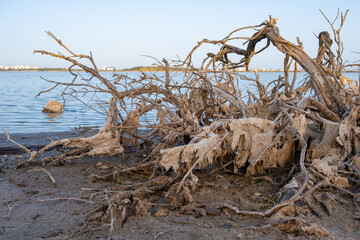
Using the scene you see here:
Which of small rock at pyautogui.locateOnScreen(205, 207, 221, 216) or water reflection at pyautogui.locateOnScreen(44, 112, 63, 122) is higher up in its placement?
small rock at pyautogui.locateOnScreen(205, 207, 221, 216)

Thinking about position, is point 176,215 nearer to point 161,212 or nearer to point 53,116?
point 161,212

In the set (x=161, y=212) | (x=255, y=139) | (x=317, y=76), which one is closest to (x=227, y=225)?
(x=161, y=212)

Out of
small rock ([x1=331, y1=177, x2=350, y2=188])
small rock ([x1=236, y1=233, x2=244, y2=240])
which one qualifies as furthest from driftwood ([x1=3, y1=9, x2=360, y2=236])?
small rock ([x1=236, y1=233, x2=244, y2=240])

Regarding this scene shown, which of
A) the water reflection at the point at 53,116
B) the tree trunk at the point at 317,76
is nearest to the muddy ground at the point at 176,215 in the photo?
the tree trunk at the point at 317,76

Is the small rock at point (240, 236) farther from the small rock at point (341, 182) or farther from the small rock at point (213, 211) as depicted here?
the small rock at point (341, 182)

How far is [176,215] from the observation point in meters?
2.79

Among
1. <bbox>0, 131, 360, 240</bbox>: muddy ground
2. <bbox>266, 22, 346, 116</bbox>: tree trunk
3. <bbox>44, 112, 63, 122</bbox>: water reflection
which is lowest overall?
<bbox>44, 112, 63, 122</bbox>: water reflection

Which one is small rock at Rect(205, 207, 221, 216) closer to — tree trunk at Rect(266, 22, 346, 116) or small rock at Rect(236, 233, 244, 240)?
small rock at Rect(236, 233, 244, 240)

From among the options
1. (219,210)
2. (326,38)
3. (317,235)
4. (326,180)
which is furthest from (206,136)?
(326,38)

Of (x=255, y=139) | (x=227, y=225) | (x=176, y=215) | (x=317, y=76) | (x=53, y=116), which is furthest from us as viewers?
(x=53, y=116)

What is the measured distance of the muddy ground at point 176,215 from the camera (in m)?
2.48

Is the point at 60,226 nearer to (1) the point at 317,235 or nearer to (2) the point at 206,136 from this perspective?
(2) the point at 206,136

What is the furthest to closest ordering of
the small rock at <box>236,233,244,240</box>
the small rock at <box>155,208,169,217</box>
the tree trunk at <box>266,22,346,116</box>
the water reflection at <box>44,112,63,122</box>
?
the water reflection at <box>44,112,63,122</box> < the tree trunk at <box>266,22,346,116</box> < the small rock at <box>155,208,169,217</box> < the small rock at <box>236,233,244,240</box>

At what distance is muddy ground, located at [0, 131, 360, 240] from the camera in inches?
97.7
